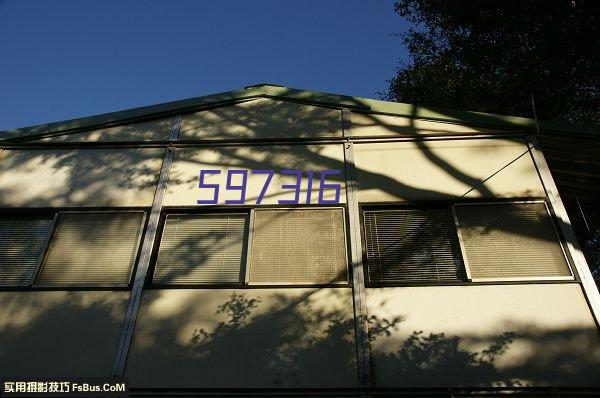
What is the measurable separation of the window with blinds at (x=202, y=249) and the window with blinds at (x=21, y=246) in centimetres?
189

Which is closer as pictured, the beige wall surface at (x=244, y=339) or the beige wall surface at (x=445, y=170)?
the beige wall surface at (x=244, y=339)

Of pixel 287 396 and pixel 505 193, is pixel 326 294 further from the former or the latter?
pixel 505 193

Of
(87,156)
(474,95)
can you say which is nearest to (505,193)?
(87,156)

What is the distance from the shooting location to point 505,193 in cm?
627

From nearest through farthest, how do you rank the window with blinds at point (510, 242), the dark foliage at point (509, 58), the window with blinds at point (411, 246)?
the window with blinds at point (510, 242) < the window with blinds at point (411, 246) < the dark foliage at point (509, 58)

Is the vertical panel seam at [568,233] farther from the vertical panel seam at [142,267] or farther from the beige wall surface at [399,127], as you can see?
the vertical panel seam at [142,267]

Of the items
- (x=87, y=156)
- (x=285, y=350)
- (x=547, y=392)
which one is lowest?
(x=547, y=392)

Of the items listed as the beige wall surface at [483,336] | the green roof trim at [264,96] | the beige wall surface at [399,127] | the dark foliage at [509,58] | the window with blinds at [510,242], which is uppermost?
the dark foliage at [509,58]

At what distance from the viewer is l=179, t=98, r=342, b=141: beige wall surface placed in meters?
7.39

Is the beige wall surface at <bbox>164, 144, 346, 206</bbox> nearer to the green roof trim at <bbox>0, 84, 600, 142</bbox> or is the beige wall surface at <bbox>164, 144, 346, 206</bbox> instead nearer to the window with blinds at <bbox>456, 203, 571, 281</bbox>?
the green roof trim at <bbox>0, 84, 600, 142</bbox>

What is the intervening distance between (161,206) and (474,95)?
36.7 feet

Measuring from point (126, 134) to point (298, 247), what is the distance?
13.4 ft

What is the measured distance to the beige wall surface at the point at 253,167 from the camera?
21.6 ft

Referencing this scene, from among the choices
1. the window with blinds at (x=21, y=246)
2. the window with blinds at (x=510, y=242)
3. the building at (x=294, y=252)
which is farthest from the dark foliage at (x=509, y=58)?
the window with blinds at (x=21, y=246)
